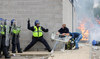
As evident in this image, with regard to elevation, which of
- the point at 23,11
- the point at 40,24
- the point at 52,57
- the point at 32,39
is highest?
the point at 23,11

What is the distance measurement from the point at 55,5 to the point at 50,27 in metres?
1.16

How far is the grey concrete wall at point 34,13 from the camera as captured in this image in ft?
35.8

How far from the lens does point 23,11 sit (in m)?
11.0

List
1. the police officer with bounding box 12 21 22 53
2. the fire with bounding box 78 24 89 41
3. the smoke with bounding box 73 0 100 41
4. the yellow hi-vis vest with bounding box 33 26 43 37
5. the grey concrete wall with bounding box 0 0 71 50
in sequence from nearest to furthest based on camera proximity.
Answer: the police officer with bounding box 12 21 22 53, the yellow hi-vis vest with bounding box 33 26 43 37, the grey concrete wall with bounding box 0 0 71 50, the fire with bounding box 78 24 89 41, the smoke with bounding box 73 0 100 41

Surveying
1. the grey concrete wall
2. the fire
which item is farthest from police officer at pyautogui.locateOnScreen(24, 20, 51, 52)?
the fire

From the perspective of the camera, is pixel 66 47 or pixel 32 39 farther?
pixel 66 47

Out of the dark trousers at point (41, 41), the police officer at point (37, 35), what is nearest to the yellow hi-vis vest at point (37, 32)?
the police officer at point (37, 35)

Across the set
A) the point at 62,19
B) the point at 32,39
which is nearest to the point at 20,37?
the point at 32,39

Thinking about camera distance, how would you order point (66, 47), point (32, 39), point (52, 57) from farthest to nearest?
1. point (66, 47)
2. point (32, 39)
3. point (52, 57)

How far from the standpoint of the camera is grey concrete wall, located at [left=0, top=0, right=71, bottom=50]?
430 inches

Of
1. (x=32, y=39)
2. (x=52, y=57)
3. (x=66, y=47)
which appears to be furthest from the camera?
(x=66, y=47)

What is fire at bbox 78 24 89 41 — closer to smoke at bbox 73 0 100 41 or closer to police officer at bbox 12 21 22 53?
smoke at bbox 73 0 100 41

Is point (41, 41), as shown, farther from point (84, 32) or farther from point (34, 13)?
point (84, 32)

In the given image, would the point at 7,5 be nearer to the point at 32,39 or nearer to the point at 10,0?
the point at 10,0
